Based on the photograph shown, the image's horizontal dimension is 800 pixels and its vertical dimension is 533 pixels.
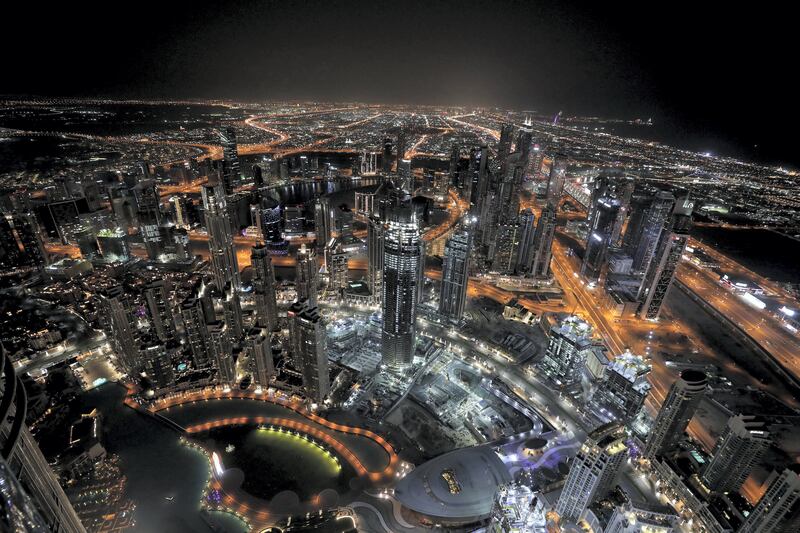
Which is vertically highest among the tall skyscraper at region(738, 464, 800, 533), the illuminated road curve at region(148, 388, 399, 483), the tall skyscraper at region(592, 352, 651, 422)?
the tall skyscraper at region(738, 464, 800, 533)

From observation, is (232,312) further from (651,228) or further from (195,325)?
(651,228)

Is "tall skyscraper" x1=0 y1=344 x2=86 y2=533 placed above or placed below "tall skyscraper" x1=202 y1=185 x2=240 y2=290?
above

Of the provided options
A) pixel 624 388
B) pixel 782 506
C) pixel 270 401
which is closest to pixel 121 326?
pixel 270 401

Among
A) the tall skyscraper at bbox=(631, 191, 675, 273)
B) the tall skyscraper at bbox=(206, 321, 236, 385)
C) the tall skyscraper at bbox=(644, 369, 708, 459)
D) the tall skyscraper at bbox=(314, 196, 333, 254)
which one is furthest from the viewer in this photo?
the tall skyscraper at bbox=(314, 196, 333, 254)

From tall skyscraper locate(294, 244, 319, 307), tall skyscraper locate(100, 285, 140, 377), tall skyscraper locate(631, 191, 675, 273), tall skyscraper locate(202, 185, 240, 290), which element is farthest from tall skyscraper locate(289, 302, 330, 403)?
tall skyscraper locate(631, 191, 675, 273)

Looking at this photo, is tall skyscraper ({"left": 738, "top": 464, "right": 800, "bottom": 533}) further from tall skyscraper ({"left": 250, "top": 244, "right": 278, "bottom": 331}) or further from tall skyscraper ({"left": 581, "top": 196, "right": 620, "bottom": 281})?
tall skyscraper ({"left": 250, "top": 244, "right": 278, "bottom": 331})
